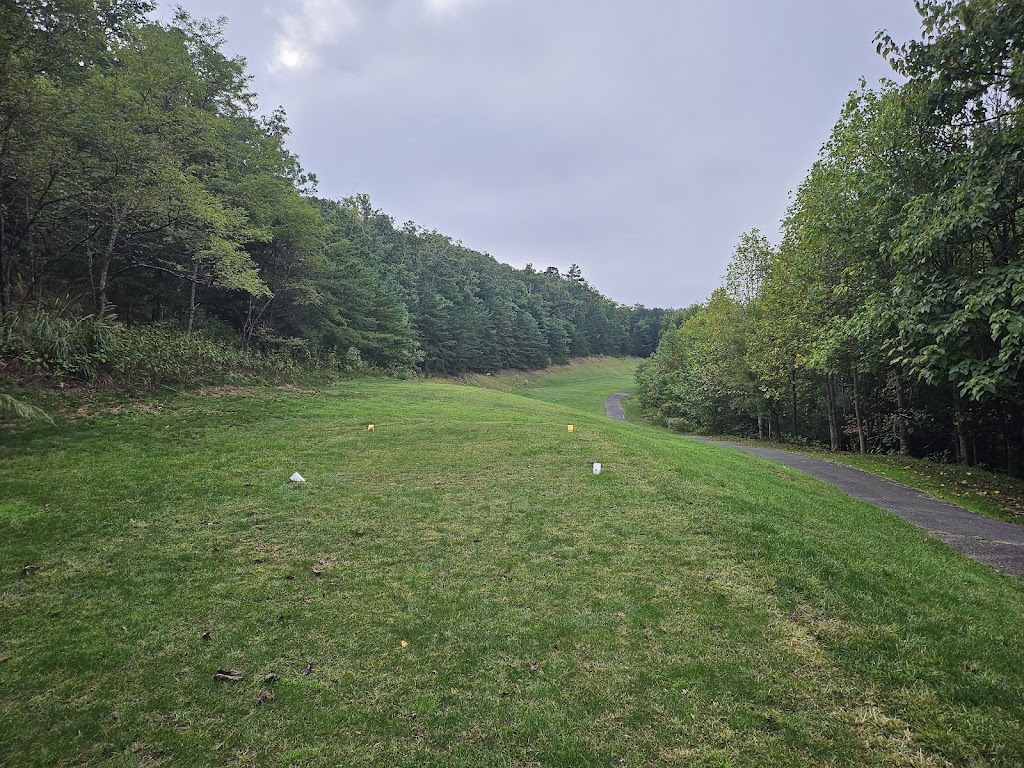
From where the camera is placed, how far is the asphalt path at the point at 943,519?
622cm

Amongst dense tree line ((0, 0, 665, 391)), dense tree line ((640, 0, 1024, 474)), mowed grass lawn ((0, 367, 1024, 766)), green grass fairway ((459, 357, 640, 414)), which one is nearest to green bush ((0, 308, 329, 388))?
dense tree line ((0, 0, 665, 391))

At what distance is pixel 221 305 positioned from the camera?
23578 millimetres

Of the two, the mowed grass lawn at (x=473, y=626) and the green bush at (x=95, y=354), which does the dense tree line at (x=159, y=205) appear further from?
the mowed grass lawn at (x=473, y=626)

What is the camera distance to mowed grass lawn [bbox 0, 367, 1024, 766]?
2.67 meters

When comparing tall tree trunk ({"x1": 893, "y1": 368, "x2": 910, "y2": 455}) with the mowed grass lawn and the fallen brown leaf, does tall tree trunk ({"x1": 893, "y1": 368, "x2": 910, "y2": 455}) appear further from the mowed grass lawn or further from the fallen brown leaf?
the fallen brown leaf

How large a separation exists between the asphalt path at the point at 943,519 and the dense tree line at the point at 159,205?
54.1 feet

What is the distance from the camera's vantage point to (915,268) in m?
10.4

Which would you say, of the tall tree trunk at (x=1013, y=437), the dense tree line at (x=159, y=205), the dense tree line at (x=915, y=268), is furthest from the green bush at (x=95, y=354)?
the tall tree trunk at (x=1013, y=437)

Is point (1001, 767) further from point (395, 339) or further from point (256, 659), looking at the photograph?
point (395, 339)

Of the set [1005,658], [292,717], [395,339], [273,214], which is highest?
[273,214]

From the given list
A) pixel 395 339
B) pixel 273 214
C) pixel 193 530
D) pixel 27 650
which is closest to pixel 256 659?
pixel 27 650

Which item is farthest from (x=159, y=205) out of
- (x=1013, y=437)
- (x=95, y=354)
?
(x=1013, y=437)

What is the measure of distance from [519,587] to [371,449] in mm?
5886

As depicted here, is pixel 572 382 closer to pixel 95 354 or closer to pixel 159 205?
pixel 159 205
